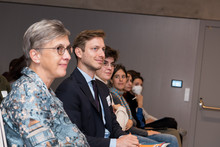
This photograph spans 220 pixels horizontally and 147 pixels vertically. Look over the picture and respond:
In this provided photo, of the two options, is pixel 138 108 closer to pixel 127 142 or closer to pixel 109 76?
pixel 109 76

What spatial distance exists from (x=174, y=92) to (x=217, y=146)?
1.21 meters

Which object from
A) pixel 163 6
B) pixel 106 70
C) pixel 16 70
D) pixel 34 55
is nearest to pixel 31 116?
pixel 34 55

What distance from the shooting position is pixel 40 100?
1.25 metres

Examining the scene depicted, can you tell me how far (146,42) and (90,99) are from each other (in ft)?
9.70

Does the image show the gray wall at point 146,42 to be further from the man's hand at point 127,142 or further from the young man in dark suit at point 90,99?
the man's hand at point 127,142

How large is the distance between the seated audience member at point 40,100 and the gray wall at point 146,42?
3270 millimetres

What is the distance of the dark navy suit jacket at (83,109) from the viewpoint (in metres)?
1.91

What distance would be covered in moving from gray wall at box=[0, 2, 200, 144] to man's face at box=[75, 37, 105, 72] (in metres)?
2.56

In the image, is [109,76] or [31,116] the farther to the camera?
[109,76]

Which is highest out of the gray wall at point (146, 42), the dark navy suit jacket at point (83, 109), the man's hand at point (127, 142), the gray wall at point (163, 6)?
the gray wall at point (163, 6)

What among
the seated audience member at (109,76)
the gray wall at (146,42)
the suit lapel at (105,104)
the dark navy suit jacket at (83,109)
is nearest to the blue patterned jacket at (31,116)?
the dark navy suit jacket at (83,109)

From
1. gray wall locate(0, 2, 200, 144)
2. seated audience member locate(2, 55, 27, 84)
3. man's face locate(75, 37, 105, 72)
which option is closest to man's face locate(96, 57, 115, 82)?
man's face locate(75, 37, 105, 72)

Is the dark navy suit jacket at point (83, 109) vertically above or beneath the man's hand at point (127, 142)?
above

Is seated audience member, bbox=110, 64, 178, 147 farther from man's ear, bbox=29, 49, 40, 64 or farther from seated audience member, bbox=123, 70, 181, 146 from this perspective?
man's ear, bbox=29, 49, 40, 64
